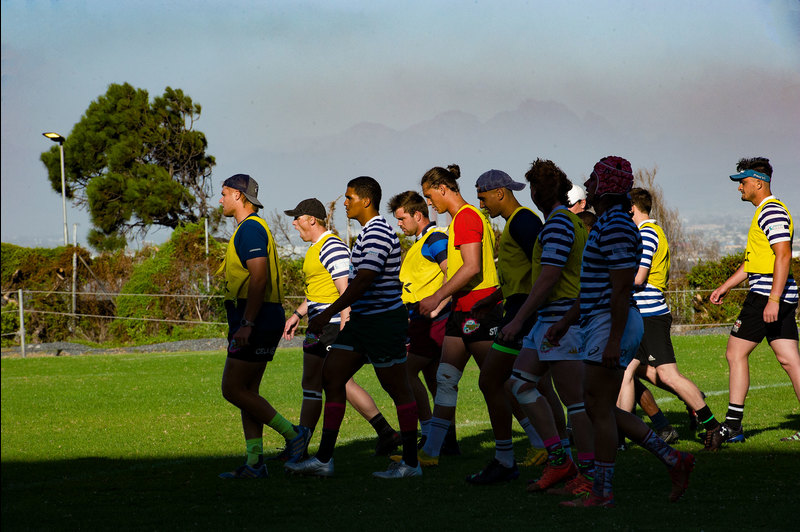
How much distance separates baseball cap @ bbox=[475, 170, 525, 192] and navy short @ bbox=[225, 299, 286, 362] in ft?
5.38

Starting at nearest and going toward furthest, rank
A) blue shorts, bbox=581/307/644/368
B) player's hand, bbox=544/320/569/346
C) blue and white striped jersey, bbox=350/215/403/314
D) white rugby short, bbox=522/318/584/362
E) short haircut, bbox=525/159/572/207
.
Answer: blue shorts, bbox=581/307/644/368 → player's hand, bbox=544/320/569/346 → white rugby short, bbox=522/318/584/362 → short haircut, bbox=525/159/572/207 → blue and white striped jersey, bbox=350/215/403/314

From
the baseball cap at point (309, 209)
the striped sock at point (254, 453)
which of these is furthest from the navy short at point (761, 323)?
the striped sock at point (254, 453)

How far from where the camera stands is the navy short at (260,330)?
607cm

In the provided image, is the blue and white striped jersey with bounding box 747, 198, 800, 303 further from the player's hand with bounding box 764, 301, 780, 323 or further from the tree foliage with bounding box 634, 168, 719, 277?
the tree foliage with bounding box 634, 168, 719, 277

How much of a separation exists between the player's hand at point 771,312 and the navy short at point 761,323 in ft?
0.34

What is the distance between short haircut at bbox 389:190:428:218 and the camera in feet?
25.7

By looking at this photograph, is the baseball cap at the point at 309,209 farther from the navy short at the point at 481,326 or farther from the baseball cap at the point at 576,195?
the baseball cap at the point at 576,195

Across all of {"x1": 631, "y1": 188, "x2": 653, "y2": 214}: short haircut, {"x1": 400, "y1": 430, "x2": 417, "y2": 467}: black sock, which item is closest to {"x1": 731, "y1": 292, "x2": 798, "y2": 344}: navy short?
{"x1": 631, "y1": 188, "x2": 653, "y2": 214}: short haircut

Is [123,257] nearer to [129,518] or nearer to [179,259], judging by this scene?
[179,259]

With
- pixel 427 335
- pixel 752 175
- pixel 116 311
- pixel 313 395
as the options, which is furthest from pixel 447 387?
pixel 116 311

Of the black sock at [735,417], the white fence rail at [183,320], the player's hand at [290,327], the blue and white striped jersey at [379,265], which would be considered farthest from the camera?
the white fence rail at [183,320]

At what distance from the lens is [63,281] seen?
2747 cm

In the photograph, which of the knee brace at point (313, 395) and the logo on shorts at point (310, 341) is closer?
the logo on shorts at point (310, 341)

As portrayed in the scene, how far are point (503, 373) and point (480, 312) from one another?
62 cm
